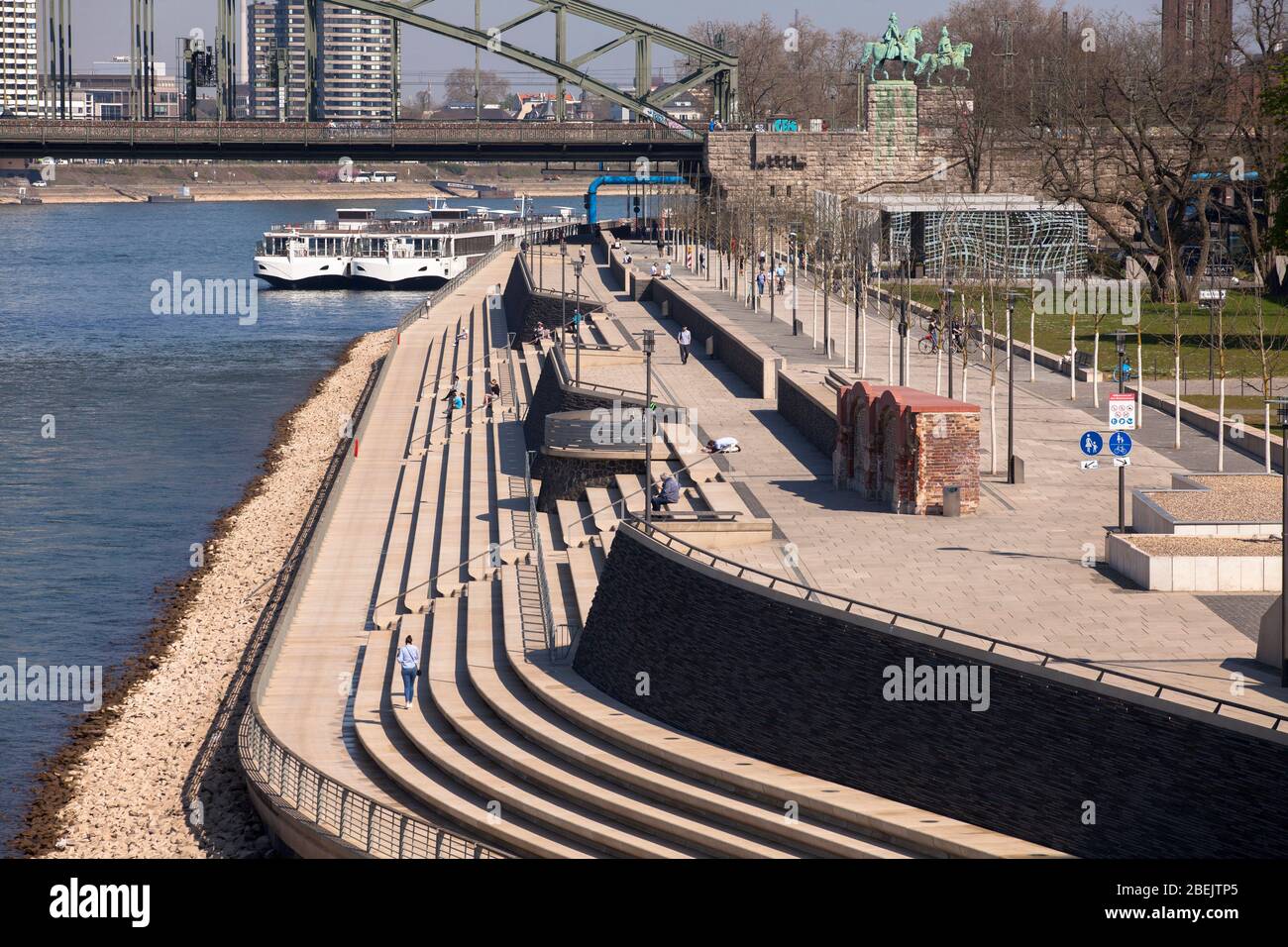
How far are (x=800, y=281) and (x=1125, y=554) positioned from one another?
57.3m

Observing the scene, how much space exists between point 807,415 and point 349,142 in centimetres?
7198

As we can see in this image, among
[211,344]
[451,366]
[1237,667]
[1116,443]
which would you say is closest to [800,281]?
[451,366]

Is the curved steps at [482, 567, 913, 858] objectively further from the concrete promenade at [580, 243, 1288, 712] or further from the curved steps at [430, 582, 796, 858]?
the concrete promenade at [580, 243, 1288, 712]

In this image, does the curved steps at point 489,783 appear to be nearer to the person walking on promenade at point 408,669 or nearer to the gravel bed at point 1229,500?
the person walking on promenade at point 408,669

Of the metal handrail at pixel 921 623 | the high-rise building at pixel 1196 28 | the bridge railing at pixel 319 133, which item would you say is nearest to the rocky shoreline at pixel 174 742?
the metal handrail at pixel 921 623

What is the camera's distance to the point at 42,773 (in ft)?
103

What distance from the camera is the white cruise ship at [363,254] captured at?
13050cm

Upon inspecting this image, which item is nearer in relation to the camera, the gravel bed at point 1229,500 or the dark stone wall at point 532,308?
the gravel bed at point 1229,500

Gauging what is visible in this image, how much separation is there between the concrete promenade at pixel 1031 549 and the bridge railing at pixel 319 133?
6593 cm

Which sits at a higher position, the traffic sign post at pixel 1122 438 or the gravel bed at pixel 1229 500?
the traffic sign post at pixel 1122 438

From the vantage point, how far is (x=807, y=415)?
40469mm

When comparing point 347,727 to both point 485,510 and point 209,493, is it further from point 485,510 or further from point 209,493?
point 209,493

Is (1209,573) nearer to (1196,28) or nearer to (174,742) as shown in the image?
(174,742)

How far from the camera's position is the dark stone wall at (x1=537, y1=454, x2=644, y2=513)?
3853 cm
